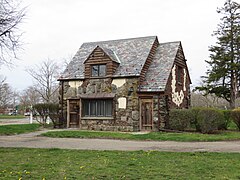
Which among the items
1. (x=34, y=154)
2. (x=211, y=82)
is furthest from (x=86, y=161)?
(x=211, y=82)

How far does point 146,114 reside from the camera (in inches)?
832

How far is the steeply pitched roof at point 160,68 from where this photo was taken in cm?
2088

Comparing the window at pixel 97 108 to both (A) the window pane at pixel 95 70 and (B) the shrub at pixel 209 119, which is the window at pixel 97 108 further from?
(B) the shrub at pixel 209 119

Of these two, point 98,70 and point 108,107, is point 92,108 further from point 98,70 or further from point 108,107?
point 98,70

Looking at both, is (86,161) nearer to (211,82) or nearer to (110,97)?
(110,97)

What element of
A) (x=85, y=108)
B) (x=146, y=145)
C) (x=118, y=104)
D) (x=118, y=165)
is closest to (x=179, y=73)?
(x=118, y=104)

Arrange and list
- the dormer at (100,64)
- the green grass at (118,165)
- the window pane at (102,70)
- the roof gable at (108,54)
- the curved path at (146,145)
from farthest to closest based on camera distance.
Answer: the window pane at (102,70) < the roof gable at (108,54) < the dormer at (100,64) < the curved path at (146,145) < the green grass at (118,165)

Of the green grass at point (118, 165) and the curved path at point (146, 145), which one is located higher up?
the curved path at point (146, 145)

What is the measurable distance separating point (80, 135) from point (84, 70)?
708cm

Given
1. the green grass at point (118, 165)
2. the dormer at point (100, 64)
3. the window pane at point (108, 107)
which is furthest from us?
the dormer at point (100, 64)

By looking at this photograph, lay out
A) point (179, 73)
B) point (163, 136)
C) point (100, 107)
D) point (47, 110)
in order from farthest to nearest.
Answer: point (179, 73) < point (47, 110) < point (100, 107) < point (163, 136)

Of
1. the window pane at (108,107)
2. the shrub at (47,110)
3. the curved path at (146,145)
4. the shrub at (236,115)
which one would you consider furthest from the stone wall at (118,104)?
the curved path at (146,145)

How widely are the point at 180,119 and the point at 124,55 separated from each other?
23.7 feet

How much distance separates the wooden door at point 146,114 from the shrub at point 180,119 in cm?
165
